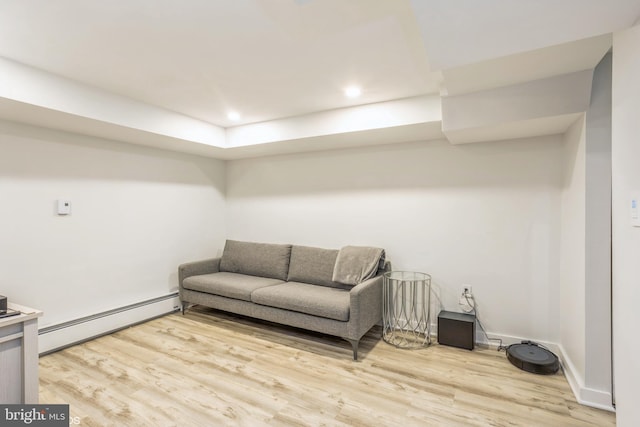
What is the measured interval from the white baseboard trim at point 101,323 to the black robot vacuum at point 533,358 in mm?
3632

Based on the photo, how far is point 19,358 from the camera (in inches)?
75.4

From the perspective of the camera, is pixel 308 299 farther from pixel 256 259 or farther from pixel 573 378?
pixel 573 378

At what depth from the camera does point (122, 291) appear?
3.42 m

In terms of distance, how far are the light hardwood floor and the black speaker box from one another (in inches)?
3.1

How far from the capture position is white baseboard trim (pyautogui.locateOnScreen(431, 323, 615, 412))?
2031 millimetres

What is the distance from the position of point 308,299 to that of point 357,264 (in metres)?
0.65

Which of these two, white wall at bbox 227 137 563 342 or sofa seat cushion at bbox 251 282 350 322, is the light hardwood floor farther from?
white wall at bbox 227 137 563 342

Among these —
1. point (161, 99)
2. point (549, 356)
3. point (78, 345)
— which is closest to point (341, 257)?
point (549, 356)

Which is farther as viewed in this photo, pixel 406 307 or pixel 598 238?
pixel 406 307

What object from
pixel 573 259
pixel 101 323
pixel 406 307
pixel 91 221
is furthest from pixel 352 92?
pixel 101 323

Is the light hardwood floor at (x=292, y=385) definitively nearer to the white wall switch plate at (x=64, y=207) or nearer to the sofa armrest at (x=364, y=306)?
the sofa armrest at (x=364, y=306)

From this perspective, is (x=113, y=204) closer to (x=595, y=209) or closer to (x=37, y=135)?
(x=37, y=135)

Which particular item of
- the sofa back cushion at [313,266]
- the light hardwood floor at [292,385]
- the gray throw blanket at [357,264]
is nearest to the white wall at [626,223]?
the light hardwood floor at [292,385]

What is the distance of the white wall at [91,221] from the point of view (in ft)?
8.75
